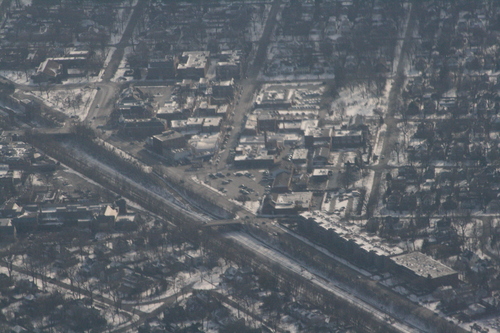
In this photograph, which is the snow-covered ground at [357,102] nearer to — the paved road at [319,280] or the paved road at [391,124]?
the paved road at [391,124]

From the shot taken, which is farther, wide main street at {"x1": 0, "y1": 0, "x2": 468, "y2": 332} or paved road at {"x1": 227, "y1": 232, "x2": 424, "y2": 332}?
wide main street at {"x1": 0, "y1": 0, "x2": 468, "y2": 332}

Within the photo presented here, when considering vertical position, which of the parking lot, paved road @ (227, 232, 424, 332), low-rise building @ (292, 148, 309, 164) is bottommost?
paved road @ (227, 232, 424, 332)

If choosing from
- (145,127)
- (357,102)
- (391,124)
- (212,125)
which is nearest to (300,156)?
(391,124)

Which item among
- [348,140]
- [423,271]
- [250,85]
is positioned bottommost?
[423,271]

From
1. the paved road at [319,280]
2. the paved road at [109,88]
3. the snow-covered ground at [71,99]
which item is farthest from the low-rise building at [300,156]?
the snow-covered ground at [71,99]

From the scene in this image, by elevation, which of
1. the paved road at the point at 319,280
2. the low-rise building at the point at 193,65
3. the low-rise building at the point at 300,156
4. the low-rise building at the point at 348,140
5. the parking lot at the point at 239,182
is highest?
the low-rise building at the point at 193,65

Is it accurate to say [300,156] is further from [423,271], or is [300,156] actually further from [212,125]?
[423,271]

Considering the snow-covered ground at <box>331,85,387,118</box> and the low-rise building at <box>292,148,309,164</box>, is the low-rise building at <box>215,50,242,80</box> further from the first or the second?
the low-rise building at <box>292,148,309,164</box>

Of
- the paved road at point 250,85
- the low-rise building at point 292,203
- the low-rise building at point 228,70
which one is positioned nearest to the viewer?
the low-rise building at point 292,203

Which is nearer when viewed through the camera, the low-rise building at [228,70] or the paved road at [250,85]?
the paved road at [250,85]

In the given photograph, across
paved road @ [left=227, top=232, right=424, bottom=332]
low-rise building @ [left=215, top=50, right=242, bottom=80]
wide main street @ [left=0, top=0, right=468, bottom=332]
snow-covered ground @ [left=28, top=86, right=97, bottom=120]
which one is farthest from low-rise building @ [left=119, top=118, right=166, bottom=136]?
paved road @ [left=227, top=232, right=424, bottom=332]

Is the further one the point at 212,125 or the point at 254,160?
the point at 212,125

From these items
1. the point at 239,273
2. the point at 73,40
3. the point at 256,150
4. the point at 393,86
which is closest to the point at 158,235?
the point at 239,273
